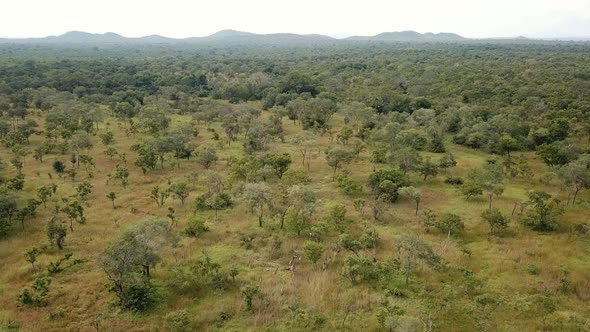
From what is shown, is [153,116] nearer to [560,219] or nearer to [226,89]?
[226,89]

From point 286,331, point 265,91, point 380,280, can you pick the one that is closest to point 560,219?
point 380,280

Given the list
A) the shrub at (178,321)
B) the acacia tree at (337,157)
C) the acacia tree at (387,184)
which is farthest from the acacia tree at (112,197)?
the acacia tree at (387,184)

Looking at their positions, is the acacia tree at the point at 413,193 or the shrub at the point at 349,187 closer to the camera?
the acacia tree at the point at 413,193

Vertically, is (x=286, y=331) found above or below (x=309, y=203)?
below

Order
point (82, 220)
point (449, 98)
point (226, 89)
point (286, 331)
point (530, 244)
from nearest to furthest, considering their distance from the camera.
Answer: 1. point (286, 331)
2. point (530, 244)
3. point (82, 220)
4. point (449, 98)
5. point (226, 89)

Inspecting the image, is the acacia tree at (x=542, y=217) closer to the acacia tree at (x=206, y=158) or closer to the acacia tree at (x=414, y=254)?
the acacia tree at (x=414, y=254)

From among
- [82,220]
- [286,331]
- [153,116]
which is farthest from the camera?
[153,116]

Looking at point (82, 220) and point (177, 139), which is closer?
point (82, 220)
